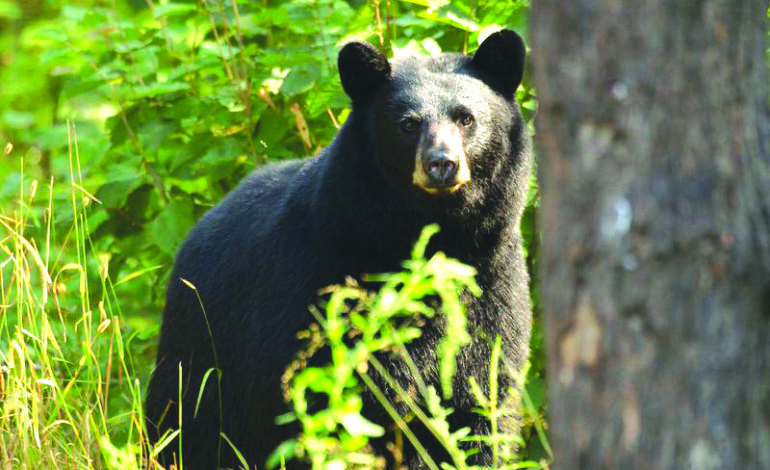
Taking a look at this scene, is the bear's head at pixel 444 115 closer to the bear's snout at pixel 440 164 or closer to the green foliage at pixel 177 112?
the bear's snout at pixel 440 164

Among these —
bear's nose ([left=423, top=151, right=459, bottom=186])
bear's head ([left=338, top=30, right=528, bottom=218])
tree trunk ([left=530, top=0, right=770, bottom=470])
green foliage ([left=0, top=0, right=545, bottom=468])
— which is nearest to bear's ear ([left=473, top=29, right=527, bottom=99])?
bear's head ([left=338, top=30, right=528, bottom=218])

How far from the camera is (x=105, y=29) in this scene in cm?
545

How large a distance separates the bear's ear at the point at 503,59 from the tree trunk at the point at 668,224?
2236 millimetres

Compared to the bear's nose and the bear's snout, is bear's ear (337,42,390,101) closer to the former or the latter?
the bear's snout

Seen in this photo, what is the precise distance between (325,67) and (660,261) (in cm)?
340

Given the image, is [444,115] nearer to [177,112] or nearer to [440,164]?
[440,164]

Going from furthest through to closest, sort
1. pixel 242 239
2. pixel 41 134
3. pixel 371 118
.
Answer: pixel 41 134, pixel 242 239, pixel 371 118

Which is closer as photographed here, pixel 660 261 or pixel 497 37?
pixel 660 261

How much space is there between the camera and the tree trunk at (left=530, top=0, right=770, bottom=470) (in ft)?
5.74

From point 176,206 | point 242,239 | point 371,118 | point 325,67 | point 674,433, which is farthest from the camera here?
point 176,206

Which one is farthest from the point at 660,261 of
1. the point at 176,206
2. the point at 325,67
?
the point at 176,206

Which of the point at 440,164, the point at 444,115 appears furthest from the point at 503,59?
the point at 440,164

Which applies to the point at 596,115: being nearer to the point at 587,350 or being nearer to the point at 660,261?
the point at 660,261

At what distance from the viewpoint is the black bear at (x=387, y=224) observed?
3787 millimetres
